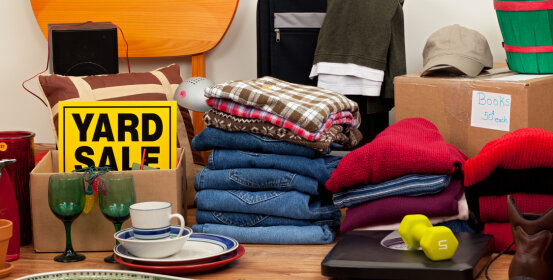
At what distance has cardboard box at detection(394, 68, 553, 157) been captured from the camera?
151cm

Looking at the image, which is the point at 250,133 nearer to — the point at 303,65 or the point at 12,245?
the point at 12,245

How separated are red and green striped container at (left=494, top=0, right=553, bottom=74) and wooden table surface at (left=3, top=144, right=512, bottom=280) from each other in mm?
590

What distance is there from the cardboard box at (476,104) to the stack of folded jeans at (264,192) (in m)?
0.32

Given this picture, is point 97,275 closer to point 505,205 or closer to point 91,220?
point 91,220

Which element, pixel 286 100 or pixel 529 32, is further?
pixel 529 32

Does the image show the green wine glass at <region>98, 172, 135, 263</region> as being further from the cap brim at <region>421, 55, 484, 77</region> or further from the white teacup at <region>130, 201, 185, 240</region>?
the cap brim at <region>421, 55, 484, 77</region>

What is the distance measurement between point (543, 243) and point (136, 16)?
1.85m

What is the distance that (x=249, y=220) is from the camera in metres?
1.45

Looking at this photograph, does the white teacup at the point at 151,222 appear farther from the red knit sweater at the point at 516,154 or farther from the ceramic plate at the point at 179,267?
the red knit sweater at the point at 516,154

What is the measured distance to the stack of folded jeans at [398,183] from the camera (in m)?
1.33

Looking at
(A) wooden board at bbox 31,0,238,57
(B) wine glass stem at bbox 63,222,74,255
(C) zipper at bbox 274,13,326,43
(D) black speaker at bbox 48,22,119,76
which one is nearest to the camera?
(B) wine glass stem at bbox 63,222,74,255

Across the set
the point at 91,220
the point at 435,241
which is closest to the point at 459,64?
the point at 435,241

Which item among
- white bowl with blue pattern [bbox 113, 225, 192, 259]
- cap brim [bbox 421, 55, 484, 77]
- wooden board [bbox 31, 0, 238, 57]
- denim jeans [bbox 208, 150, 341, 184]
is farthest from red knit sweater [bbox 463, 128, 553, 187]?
wooden board [bbox 31, 0, 238, 57]

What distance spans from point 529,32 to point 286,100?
2.17 ft
